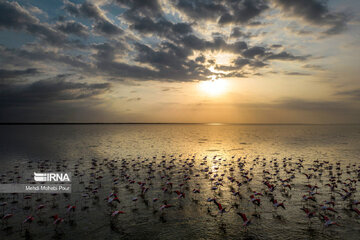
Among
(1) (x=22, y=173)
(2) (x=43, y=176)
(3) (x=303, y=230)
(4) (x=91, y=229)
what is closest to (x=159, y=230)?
(4) (x=91, y=229)

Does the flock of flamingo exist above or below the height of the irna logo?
above

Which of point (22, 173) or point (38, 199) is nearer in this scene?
point (38, 199)

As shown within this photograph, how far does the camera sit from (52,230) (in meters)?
15.3

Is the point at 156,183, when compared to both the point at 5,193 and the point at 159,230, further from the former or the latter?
the point at 5,193

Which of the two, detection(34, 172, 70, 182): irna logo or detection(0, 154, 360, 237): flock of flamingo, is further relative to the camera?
detection(34, 172, 70, 182): irna logo

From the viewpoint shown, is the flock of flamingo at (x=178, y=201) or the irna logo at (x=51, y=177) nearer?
the flock of flamingo at (x=178, y=201)

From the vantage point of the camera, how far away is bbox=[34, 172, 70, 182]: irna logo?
29078 millimetres

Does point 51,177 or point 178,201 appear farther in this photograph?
point 51,177

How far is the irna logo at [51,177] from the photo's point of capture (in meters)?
29.1

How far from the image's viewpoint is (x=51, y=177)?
100.0 ft

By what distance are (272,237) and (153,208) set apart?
9.91 metres

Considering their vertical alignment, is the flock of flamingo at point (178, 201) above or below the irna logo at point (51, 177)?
above

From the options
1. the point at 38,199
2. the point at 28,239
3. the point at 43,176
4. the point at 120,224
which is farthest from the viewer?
the point at 43,176

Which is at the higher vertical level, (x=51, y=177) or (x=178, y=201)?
(x=178, y=201)
